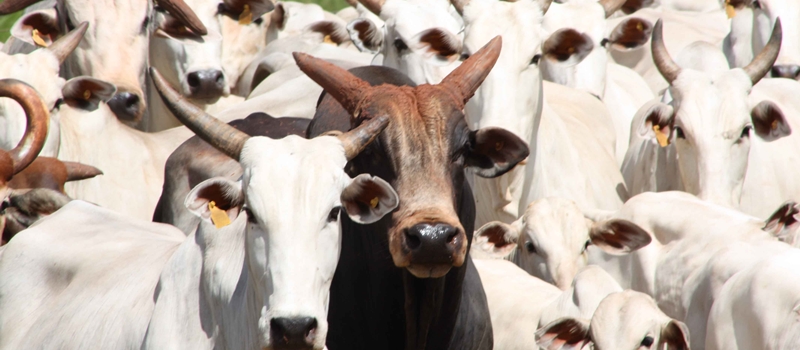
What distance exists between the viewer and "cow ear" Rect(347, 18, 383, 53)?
865 centimetres

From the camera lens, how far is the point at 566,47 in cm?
803

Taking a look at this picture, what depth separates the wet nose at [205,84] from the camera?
9.34m

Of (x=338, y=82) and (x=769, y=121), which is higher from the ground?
(x=338, y=82)

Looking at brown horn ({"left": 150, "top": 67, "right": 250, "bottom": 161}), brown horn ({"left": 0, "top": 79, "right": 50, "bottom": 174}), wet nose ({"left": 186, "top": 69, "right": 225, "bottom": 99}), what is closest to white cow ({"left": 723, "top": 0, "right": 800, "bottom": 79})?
wet nose ({"left": 186, "top": 69, "right": 225, "bottom": 99})

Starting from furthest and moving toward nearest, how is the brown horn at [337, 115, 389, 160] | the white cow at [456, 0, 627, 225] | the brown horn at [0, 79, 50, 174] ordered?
the white cow at [456, 0, 627, 225] → the brown horn at [0, 79, 50, 174] → the brown horn at [337, 115, 389, 160]

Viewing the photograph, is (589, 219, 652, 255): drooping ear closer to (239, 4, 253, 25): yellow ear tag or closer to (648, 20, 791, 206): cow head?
(648, 20, 791, 206): cow head

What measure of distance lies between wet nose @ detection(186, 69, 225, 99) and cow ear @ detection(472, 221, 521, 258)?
2258mm

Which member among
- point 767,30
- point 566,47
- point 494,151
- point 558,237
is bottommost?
point 767,30

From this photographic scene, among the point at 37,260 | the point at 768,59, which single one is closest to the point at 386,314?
the point at 37,260

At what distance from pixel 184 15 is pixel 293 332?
4316 mm

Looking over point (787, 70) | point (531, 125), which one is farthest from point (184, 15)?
point (787, 70)

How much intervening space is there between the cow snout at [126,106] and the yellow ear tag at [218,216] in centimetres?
374

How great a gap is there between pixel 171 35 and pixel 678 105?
310 centimetres

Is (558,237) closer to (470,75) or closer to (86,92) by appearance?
(470,75)
